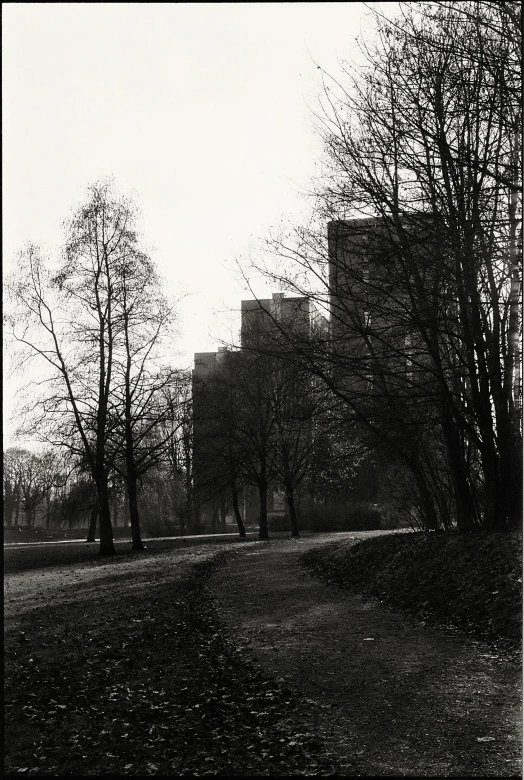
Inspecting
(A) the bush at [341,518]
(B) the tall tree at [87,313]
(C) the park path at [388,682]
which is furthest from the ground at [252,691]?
(A) the bush at [341,518]

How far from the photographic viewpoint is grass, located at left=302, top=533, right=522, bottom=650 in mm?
8617

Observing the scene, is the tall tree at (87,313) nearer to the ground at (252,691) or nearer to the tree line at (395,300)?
the tree line at (395,300)

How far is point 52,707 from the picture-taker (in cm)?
597

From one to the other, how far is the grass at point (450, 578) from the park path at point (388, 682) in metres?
0.44

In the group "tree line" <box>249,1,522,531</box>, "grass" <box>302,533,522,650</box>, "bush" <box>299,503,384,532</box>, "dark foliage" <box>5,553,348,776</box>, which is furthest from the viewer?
"bush" <box>299,503,384,532</box>

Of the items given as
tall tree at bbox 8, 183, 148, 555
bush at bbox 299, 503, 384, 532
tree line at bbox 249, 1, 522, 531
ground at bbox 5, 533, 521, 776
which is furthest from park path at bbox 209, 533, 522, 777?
bush at bbox 299, 503, 384, 532

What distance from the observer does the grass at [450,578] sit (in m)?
8.62

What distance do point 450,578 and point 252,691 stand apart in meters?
5.20

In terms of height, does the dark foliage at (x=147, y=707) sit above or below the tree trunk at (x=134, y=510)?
below

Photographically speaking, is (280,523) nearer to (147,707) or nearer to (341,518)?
(341,518)

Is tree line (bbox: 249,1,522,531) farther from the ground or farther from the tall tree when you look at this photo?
the tall tree

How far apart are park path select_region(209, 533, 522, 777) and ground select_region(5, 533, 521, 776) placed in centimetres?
2

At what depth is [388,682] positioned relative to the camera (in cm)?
657

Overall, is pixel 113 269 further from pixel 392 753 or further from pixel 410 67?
pixel 392 753
